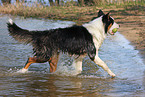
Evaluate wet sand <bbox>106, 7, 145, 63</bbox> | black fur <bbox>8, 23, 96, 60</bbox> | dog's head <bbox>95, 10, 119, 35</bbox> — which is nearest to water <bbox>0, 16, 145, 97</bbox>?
black fur <bbox>8, 23, 96, 60</bbox>

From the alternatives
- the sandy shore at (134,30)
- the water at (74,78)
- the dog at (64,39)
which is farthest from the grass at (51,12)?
the dog at (64,39)

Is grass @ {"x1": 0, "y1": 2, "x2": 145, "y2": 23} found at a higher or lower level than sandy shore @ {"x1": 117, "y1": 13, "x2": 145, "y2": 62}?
higher

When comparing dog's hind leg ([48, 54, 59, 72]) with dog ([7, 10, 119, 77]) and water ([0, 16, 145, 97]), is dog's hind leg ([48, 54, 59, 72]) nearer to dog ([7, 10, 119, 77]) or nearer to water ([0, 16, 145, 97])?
dog ([7, 10, 119, 77])

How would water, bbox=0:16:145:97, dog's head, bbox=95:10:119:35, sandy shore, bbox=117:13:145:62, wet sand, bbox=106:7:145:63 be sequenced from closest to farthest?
water, bbox=0:16:145:97, dog's head, bbox=95:10:119:35, sandy shore, bbox=117:13:145:62, wet sand, bbox=106:7:145:63

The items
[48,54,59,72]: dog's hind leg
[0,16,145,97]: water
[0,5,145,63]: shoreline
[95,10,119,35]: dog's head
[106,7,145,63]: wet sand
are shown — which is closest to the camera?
[0,16,145,97]: water

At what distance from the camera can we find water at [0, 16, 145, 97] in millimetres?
5297

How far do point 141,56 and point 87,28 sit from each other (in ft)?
9.51

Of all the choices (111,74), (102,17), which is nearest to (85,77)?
(111,74)

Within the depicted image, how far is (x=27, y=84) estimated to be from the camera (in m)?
5.89

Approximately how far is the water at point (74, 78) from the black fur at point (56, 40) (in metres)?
0.68

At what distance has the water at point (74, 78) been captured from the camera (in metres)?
5.30

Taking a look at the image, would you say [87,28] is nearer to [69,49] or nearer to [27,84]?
[69,49]

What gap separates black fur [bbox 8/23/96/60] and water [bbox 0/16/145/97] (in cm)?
68

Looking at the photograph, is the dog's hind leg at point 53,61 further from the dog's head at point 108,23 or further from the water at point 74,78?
the dog's head at point 108,23
